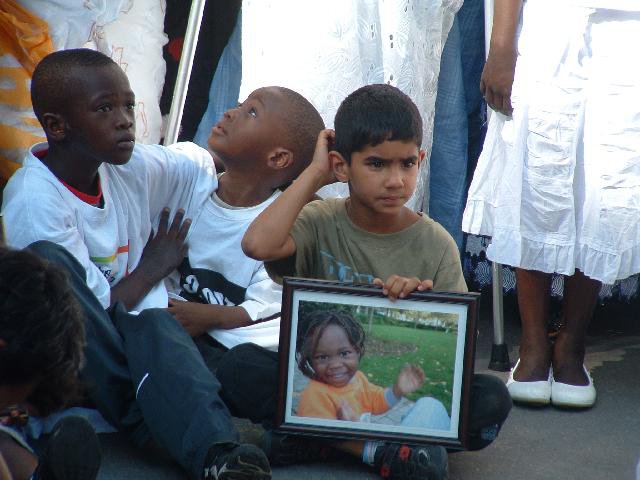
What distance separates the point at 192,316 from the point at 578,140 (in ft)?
3.54

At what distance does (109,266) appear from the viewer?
2.56 metres

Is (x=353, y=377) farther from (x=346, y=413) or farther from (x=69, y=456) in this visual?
(x=69, y=456)

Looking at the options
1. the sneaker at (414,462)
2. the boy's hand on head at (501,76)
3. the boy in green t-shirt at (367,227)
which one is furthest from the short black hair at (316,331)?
the boy's hand on head at (501,76)

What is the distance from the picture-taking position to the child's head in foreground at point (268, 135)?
284 centimetres

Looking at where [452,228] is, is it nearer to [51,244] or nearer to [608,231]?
[608,231]

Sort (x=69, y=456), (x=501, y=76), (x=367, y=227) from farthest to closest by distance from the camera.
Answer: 1. (x=501, y=76)
2. (x=367, y=227)
3. (x=69, y=456)

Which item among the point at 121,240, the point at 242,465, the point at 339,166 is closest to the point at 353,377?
the point at 242,465

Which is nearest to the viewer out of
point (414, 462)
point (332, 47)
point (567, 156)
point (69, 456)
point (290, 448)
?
point (69, 456)

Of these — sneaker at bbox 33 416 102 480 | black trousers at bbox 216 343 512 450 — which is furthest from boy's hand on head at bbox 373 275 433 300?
sneaker at bbox 33 416 102 480

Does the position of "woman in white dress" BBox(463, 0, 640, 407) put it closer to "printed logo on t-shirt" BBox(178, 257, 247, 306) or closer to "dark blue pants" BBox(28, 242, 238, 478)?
"printed logo on t-shirt" BBox(178, 257, 247, 306)

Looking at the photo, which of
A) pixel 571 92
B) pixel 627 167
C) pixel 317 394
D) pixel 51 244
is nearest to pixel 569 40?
pixel 571 92

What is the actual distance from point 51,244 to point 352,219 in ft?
A: 2.15

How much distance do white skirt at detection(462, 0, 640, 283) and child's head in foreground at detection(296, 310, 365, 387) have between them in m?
0.77

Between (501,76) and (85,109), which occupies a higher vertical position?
(501,76)
